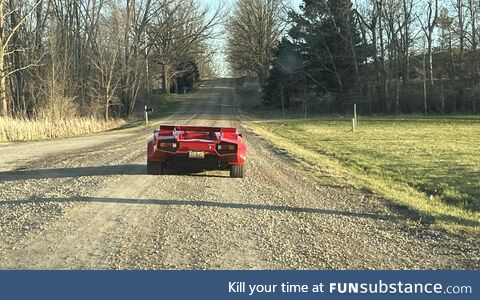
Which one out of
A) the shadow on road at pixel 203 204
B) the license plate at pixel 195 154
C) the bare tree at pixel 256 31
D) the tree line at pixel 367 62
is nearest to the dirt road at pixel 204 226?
the shadow on road at pixel 203 204

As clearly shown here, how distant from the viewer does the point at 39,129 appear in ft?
88.3

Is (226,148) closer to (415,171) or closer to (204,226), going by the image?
(204,226)

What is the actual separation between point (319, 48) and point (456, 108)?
561 inches

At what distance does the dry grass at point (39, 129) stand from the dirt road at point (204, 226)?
14956mm

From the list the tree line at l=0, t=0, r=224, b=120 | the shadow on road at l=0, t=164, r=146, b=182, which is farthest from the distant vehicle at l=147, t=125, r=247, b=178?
the tree line at l=0, t=0, r=224, b=120

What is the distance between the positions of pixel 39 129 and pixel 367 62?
35.3 meters

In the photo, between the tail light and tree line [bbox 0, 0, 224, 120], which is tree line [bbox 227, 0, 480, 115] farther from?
the tail light

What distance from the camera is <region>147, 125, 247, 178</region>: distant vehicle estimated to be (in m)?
10.3

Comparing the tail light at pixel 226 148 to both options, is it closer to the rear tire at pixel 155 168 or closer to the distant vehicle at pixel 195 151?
the distant vehicle at pixel 195 151

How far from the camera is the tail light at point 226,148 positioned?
409 inches

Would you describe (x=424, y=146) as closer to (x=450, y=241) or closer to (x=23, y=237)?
(x=450, y=241)

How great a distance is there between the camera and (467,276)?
4.09 metres

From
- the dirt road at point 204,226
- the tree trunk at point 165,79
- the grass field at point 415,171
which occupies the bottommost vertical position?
the grass field at point 415,171

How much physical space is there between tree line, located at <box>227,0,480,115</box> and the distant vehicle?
133ft
